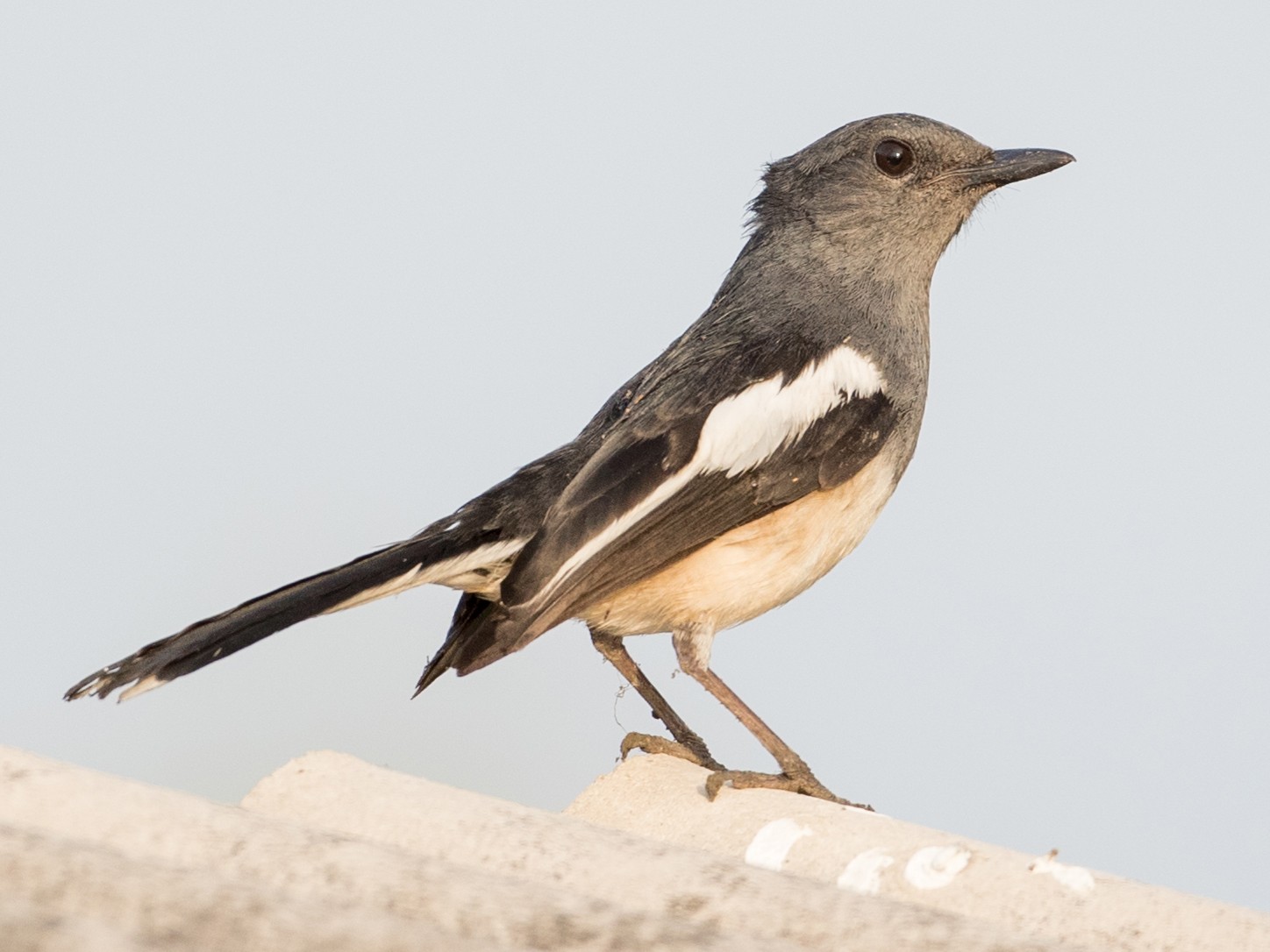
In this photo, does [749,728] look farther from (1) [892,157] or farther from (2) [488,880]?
(2) [488,880]

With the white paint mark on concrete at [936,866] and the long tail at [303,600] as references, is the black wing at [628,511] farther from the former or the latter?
the white paint mark on concrete at [936,866]

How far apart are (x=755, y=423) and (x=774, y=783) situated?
1.13 m

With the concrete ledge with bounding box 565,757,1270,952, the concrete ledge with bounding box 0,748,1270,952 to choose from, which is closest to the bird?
the concrete ledge with bounding box 565,757,1270,952

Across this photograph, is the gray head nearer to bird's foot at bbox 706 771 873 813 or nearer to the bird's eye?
the bird's eye

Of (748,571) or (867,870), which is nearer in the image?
(867,870)

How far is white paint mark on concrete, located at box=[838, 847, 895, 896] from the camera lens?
293cm

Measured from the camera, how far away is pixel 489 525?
4.75m

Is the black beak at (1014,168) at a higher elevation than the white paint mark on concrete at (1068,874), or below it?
higher

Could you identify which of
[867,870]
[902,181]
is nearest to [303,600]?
[867,870]

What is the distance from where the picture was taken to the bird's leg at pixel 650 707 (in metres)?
5.02

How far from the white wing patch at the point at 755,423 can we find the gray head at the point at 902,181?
0.75 meters

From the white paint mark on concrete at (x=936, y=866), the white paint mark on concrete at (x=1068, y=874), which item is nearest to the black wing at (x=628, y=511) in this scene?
the white paint mark on concrete at (x=936, y=866)

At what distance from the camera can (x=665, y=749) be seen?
4.93 m

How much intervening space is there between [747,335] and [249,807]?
110 inches
